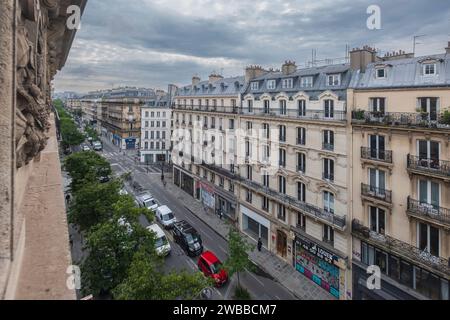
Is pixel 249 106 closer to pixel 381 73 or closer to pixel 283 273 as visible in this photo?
pixel 381 73

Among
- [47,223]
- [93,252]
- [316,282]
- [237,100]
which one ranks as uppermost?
[237,100]

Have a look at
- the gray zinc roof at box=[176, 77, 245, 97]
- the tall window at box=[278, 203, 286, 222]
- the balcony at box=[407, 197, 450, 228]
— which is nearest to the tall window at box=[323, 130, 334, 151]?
the balcony at box=[407, 197, 450, 228]

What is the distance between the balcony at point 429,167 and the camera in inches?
589

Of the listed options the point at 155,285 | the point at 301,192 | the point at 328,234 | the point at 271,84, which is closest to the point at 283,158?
the point at 301,192

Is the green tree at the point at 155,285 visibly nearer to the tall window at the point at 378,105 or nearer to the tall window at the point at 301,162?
the tall window at the point at 301,162

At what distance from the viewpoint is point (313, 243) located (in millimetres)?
22938

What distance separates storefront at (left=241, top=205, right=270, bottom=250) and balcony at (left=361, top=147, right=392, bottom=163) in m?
12.0

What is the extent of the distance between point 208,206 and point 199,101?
14.2 metres

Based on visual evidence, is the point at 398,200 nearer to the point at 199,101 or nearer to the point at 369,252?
the point at 369,252

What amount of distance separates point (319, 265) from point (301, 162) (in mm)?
7958

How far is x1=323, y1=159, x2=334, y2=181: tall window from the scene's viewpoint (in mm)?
21455
